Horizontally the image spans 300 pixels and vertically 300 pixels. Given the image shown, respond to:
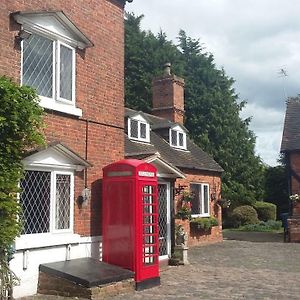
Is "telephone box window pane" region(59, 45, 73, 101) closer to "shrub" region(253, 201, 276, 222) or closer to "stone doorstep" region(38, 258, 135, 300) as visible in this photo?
"stone doorstep" region(38, 258, 135, 300)

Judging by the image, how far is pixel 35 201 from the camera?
935 centimetres

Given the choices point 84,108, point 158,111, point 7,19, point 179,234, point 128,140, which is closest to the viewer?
point 7,19

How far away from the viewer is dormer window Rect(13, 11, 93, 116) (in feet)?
31.1

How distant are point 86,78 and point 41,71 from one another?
1334mm

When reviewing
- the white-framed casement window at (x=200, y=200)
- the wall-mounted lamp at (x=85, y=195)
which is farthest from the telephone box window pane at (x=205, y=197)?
the wall-mounted lamp at (x=85, y=195)

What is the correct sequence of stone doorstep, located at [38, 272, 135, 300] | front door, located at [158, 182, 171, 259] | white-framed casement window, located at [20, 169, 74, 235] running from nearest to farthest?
stone doorstep, located at [38, 272, 135, 300] < white-framed casement window, located at [20, 169, 74, 235] < front door, located at [158, 182, 171, 259]

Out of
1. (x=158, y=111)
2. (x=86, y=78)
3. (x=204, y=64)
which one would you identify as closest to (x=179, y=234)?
(x=86, y=78)

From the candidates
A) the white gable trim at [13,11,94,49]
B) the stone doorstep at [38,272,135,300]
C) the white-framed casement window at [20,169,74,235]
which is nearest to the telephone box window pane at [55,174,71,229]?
the white-framed casement window at [20,169,74,235]

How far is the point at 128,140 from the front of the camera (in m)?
18.6

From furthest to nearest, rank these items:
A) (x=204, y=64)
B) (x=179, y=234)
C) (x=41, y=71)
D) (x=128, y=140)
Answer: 1. (x=204, y=64)
2. (x=128, y=140)
3. (x=179, y=234)
4. (x=41, y=71)

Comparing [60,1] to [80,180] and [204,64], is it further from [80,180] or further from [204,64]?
[204,64]

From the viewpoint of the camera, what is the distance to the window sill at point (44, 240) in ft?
28.7

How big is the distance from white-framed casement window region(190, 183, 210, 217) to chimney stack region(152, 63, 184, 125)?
14.5 ft

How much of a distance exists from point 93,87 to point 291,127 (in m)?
15.6
